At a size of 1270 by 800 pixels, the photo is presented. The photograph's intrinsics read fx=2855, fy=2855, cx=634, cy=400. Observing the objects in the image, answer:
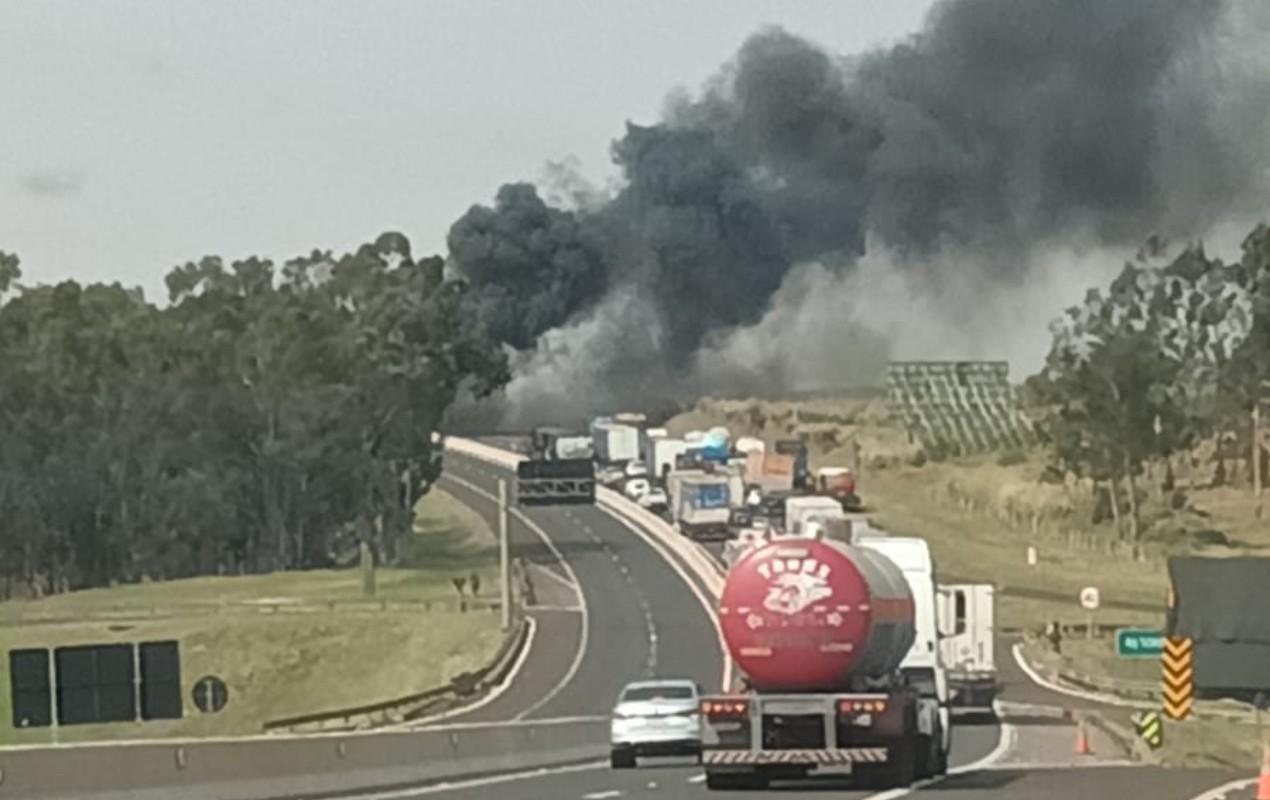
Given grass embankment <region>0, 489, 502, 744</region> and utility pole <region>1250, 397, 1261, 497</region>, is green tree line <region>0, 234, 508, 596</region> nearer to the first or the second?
grass embankment <region>0, 489, 502, 744</region>

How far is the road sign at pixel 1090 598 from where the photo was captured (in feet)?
288

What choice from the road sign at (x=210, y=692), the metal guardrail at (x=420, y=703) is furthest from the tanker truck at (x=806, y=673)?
the metal guardrail at (x=420, y=703)

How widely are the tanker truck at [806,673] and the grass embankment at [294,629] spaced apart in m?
50.2

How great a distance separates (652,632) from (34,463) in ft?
71.1

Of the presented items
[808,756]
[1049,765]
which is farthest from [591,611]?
[808,756]

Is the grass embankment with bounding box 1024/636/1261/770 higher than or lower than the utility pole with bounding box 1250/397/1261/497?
lower

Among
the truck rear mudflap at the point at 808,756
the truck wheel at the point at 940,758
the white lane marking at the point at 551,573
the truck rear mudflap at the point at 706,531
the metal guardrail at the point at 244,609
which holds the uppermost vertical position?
the truck rear mudflap at the point at 706,531

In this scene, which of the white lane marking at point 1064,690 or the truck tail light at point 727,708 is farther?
the white lane marking at point 1064,690

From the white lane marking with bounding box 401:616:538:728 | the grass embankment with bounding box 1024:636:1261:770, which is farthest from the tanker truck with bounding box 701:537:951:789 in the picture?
the white lane marking with bounding box 401:616:538:728

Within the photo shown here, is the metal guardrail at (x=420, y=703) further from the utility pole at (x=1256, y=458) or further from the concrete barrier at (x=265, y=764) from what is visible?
the utility pole at (x=1256, y=458)

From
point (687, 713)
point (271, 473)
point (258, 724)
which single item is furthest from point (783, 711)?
point (271, 473)

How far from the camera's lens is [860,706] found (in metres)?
34.1

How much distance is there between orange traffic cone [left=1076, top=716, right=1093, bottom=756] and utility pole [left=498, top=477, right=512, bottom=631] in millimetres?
38539

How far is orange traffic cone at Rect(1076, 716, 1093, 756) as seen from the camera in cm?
5034
